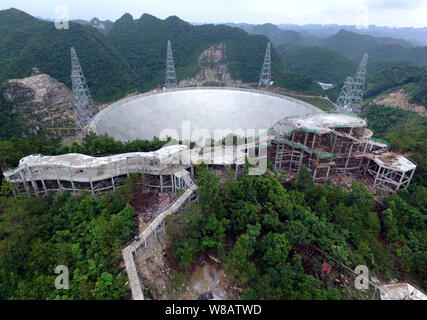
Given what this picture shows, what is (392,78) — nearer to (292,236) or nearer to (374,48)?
(292,236)

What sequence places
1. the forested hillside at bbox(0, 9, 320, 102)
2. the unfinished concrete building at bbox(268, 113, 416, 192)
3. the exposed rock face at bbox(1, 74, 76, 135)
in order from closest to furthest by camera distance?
the unfinished concrete building at bbox(268, 113, 416, 192) < the exposed rock face at bbox(1, 74, 76, 135) < the forested hillside at bbox(0, 9, 320, 102)

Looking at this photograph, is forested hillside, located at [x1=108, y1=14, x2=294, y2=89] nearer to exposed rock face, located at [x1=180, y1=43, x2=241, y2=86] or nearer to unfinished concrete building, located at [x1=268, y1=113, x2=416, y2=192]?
exposed rock face, located at [x1=180, y1=43, x2=241, y2=86]

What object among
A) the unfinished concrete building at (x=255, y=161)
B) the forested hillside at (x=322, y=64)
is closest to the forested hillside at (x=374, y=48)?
the forested hillside at (x=322, y=64)

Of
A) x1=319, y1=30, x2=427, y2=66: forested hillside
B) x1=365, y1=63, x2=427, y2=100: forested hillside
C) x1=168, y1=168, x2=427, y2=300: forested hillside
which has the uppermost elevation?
x1=319, y1=30, x2=427, y2=66: forested hillside

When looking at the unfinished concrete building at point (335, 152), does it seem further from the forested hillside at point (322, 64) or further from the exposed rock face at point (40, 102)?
the forested hillside at point (322, 64)

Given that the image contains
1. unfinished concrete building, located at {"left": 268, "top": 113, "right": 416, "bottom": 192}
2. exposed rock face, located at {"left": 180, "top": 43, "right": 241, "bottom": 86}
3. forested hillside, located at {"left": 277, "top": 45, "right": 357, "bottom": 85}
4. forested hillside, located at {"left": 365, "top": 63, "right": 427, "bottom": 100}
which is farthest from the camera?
forested hillside, located at {"left": 277, "top": 45, "right": 357, "bottom": 85}

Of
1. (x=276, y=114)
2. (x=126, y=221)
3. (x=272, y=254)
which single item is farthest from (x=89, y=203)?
(x=276, y=114)

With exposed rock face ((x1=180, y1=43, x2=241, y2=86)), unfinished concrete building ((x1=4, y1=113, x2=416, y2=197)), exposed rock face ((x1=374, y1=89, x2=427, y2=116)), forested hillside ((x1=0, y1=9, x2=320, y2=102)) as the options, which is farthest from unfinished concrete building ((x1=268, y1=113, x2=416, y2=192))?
exposed rock face ((x1=180, y1=43, x2=241, y2=86))
